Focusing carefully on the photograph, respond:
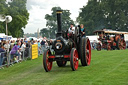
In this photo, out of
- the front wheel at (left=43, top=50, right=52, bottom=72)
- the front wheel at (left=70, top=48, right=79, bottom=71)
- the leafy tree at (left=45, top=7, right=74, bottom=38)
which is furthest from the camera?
the leafy tree at (left=45, top=7, right=74, bottom=38)

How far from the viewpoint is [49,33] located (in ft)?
345

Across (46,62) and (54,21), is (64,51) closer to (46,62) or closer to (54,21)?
(46,62)

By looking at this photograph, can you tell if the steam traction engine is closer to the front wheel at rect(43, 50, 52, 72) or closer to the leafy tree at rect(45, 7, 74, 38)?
the front wheel at rect(43, 50, 52, 72)

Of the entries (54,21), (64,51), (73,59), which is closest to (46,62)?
(64,51)

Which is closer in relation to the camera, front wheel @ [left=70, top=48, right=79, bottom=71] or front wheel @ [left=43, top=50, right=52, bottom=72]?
front wheel @ [left=70, top=48, right=79, bottom=71]

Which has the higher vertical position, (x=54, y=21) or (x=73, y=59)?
(x=54, y=21)

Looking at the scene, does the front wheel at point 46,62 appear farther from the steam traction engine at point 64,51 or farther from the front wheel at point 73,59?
the front wheel at point 73,59

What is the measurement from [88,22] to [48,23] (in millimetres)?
42378

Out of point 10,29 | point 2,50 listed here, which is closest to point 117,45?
point 2,50

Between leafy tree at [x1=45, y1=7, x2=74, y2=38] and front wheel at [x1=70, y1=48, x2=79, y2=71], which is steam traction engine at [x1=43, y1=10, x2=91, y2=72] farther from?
leafy tree at [x1=45, y1=7, x2=74, y2=38]

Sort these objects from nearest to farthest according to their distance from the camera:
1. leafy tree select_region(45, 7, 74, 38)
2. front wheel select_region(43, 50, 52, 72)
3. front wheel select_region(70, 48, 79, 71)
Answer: front wheel select_region(70, 48, 79, 71) → front wheel select_region(43, 50, 52, 72) → leafy tree select_region(45, 7, 74, 38)

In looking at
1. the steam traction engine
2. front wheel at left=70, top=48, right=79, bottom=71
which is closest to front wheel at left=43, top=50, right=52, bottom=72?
the steam traction engine

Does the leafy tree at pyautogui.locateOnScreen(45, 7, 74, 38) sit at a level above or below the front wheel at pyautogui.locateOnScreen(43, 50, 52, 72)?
above

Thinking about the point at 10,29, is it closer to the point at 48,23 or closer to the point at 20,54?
the point at 20,54
